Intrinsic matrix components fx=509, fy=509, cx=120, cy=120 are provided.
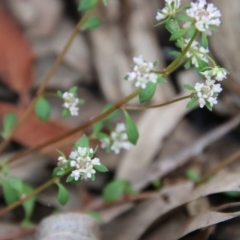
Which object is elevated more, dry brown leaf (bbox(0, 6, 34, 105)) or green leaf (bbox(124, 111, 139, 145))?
dry brown leaf (bbox(0, 6, 34, 105))

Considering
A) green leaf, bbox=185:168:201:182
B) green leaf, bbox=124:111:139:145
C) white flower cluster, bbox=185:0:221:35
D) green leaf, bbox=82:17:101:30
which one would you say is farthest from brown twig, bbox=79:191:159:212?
white flower cluster, bbox=185:0:221:35

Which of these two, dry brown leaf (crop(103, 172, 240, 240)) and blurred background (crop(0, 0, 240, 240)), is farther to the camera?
blurred background (crop(0, 0, 240, 240))

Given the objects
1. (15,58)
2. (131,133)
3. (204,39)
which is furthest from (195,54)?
(15,58)

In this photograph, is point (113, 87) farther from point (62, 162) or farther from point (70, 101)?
point (62, 162)

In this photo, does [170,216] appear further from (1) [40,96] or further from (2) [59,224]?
(1) [40,96]

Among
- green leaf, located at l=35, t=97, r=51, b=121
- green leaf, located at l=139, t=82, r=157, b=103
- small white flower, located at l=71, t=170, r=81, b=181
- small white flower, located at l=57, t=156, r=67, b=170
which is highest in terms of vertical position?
green leaf, located at l=35, t=97, r=51, b=121

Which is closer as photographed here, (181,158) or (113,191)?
(113,191)

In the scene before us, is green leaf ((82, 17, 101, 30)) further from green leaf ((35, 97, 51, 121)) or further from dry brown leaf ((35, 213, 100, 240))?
dry brown leaf ((35, 213, 100, 240))

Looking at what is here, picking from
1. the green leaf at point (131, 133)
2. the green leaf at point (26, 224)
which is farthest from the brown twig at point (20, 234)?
the green leaf at point (131, 133)
